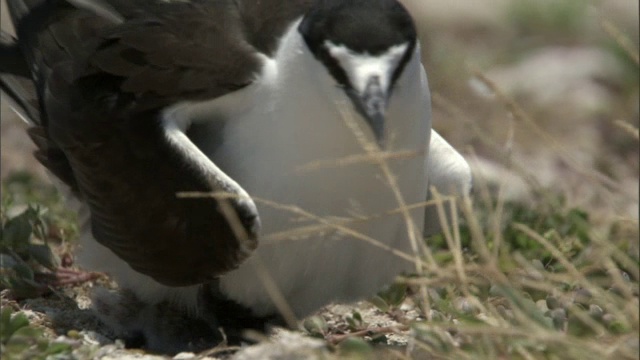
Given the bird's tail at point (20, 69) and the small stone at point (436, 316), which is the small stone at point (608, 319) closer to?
the small stone at point (436, 316)

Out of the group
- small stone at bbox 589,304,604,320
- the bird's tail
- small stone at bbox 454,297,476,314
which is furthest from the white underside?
the bird's tail

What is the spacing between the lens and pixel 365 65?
4.98m

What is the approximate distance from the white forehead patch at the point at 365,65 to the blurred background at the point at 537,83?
332 cm

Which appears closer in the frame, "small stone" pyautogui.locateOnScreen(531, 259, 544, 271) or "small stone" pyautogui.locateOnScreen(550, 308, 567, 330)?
"small stone" pyautogui.locateOnScreen(550, 308, 567, 330)

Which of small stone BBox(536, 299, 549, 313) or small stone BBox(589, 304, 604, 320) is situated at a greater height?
small stone BBox(589, 304, 604, 320)

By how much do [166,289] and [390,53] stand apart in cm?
144

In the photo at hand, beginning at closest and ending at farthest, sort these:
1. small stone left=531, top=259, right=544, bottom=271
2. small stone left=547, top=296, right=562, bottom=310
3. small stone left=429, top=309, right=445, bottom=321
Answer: small stone left=429, top=309, right=445, bottom=321 → small stone left=547, top=296, right=562, bottom=310 → small stone left=531, top=259, right=544, bottom=271

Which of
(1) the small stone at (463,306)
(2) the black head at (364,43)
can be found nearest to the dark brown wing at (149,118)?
(2) the black head at (364,43)

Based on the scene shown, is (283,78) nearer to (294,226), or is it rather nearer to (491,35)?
(294,226)

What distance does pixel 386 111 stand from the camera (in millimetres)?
4992

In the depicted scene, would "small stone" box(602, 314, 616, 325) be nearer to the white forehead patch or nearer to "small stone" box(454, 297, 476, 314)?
"small stone" box(454, 297, 476, 314)

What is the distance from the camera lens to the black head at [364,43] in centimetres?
496

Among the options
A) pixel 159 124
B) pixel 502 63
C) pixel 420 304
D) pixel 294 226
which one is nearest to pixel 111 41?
pixel 159 124

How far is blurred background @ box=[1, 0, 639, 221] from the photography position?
9.43 metres
